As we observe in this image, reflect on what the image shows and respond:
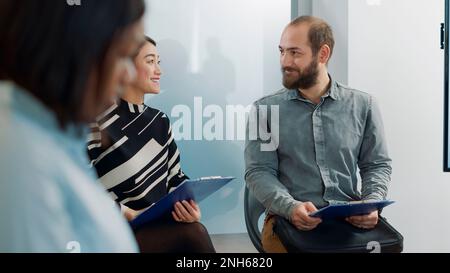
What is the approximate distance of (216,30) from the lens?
1319 mm

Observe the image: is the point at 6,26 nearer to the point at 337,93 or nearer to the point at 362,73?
the point at 337,93

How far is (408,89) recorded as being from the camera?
1602mm

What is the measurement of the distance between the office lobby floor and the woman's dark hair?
0.76 meters

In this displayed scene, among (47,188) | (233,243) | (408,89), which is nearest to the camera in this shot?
(47,188)

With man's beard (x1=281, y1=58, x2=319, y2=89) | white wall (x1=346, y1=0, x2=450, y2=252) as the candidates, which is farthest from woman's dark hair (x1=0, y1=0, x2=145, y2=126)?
white wall (x1=346, y1=0, x2=450, y2=252)

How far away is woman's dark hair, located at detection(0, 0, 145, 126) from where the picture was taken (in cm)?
55

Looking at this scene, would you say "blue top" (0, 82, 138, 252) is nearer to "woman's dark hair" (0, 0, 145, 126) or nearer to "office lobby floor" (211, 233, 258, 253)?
"woman's dark hair" (0, 0, 145, 126)

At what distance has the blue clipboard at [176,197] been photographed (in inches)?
45.4

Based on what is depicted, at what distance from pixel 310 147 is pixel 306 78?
174 millimetres

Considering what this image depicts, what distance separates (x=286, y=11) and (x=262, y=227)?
512 millimetres

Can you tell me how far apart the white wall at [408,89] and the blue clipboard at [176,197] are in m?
0.53

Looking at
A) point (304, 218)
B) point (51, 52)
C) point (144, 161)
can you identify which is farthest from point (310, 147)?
point (51, 52)

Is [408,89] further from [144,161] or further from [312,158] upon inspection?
[144,161]

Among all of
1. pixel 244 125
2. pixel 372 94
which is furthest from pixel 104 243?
pixel 372 94
